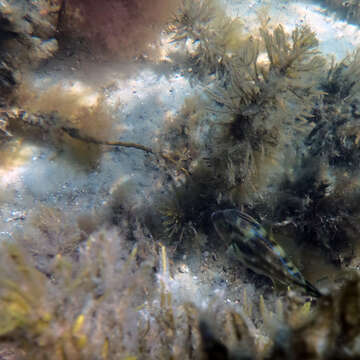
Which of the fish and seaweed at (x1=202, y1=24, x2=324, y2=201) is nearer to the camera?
the fish

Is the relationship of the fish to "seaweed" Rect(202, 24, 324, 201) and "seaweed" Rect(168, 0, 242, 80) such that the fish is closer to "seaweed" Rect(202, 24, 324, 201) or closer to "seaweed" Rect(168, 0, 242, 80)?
"seaweed" Rect(202, 24, 324, 201)

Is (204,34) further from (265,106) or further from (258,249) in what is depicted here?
(258,249)

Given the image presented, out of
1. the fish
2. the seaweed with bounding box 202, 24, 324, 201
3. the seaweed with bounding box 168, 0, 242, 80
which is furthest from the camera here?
the seaweed with bounding box 168, 0, 242, 80

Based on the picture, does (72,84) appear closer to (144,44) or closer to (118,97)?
(118,97)

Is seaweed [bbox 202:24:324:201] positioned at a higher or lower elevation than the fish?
higher

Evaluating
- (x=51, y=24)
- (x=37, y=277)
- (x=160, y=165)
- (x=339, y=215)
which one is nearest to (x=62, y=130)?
(x=160, y=165)

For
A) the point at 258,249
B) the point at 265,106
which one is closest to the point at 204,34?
the point at 265,106

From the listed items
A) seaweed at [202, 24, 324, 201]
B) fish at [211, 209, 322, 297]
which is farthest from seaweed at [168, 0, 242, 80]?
fish at [211, 209, 322, 297]

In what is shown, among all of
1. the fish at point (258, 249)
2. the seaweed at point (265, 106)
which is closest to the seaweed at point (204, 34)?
the seaweed at point (265, 106)

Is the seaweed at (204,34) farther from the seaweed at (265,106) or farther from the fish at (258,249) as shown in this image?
the fish at (258,249)
